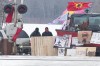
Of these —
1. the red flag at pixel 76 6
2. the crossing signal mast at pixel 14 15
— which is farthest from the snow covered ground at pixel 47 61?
the red flag at pixel 76 6

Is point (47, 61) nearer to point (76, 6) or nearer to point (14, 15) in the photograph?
point (14, 15)

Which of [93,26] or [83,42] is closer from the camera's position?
[83,42]

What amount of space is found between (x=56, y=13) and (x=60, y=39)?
10252 millimetres

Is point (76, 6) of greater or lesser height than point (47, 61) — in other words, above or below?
above

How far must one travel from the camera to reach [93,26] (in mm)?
10883

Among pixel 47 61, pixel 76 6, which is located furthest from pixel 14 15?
pixel 76 6

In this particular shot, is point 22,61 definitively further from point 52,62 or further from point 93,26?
point 93,26

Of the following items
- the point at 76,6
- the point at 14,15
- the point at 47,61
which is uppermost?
the point at 76,6

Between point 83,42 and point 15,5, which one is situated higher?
point 15,5

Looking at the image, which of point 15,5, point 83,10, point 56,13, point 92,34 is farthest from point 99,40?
point 56,13

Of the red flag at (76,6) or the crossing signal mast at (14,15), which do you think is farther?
the red flag at (76,6)

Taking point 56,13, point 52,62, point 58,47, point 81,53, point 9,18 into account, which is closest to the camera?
point 52,62

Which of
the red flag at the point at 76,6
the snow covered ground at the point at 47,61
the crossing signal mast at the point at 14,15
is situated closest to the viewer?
the snow covered ground at the point at 47,61

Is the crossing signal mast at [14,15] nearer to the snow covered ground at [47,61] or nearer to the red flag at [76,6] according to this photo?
the snow covered ground at [47,61]
